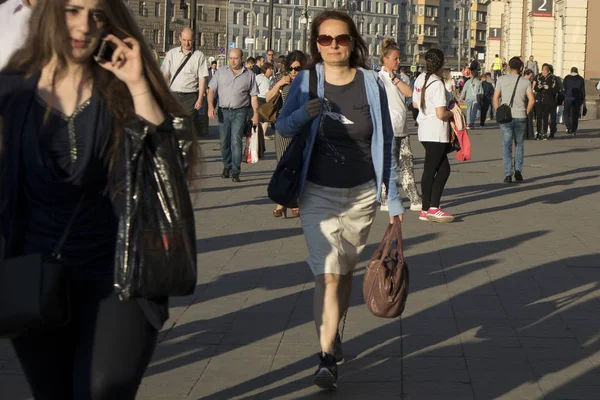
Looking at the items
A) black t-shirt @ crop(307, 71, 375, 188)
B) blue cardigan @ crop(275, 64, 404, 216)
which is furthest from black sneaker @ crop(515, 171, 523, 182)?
black t-shirt @ crop(307, 71, 375, 188)

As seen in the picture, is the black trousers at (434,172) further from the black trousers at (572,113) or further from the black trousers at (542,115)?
the black trousers at (572,113)

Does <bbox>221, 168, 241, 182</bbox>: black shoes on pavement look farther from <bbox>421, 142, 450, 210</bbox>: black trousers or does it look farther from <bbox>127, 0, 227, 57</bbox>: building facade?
<bbox>127, 0, 227, 57</bbox>: building facade

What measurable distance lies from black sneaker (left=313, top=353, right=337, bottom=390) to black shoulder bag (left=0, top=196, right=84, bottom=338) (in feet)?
8.12

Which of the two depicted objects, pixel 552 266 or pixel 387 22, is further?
pixel 387 22

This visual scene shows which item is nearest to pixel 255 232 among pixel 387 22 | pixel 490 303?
pixel 490 303

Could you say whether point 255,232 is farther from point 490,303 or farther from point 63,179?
point 63,179

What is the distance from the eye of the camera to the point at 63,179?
349 cm

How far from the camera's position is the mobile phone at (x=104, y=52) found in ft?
11.7

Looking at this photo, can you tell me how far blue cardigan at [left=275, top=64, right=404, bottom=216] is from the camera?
5980mm

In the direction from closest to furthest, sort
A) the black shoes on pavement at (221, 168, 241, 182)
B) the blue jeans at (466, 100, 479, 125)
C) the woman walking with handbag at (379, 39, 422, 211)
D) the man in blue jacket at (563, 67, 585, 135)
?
the woman walking with handbag at (379, 39, 422, 211)
the black shoes on pavement at (221, 168, 241, 182)
the man in blue jacket at (563, 67, 585, 135)
the blue jeans at (466, 100, 479, 125)

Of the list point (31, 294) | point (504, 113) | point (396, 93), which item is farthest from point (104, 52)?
point (504, 113)

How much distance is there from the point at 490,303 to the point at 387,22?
191122 mm

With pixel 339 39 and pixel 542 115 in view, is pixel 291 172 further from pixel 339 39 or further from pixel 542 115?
pixel 542 115

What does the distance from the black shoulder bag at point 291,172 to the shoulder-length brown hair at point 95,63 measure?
233 cm
